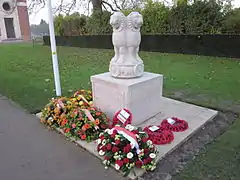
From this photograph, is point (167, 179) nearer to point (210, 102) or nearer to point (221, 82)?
point (210, 102)

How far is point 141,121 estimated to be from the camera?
313 cm

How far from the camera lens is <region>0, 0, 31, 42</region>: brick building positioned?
29172 mm

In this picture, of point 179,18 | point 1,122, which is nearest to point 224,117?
point 1,122

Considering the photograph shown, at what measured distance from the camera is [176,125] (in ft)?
9.53

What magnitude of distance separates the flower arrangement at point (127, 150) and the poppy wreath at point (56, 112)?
42.3 inches

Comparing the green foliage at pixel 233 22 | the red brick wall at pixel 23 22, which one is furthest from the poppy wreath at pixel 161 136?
the red brick wall at pixel 23 22

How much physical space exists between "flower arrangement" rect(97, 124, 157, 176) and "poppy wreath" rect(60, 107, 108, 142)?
461 mm

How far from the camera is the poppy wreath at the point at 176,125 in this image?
2852 mm

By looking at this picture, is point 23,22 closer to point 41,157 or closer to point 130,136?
point 41,157

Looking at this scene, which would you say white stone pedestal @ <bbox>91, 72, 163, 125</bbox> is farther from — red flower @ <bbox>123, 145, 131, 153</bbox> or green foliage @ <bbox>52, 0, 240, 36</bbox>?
green foliage @ <bbox>52, 0, 240, 36</bbox>

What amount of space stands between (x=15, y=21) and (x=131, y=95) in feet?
107

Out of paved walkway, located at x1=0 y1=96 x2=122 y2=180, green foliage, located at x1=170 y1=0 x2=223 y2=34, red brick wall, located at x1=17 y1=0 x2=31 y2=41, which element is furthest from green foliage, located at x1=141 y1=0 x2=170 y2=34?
red brick wall, located at x1=17 y1=0 x2=31 y2=41

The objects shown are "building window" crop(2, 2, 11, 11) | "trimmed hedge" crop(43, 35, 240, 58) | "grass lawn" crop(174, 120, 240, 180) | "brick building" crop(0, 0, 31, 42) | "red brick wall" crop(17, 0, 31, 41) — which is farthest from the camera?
"red brick wall" crop(17, 0, 31, 41)

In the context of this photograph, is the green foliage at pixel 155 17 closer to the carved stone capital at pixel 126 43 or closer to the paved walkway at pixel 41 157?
the carved stone capital at pixel 126 43
